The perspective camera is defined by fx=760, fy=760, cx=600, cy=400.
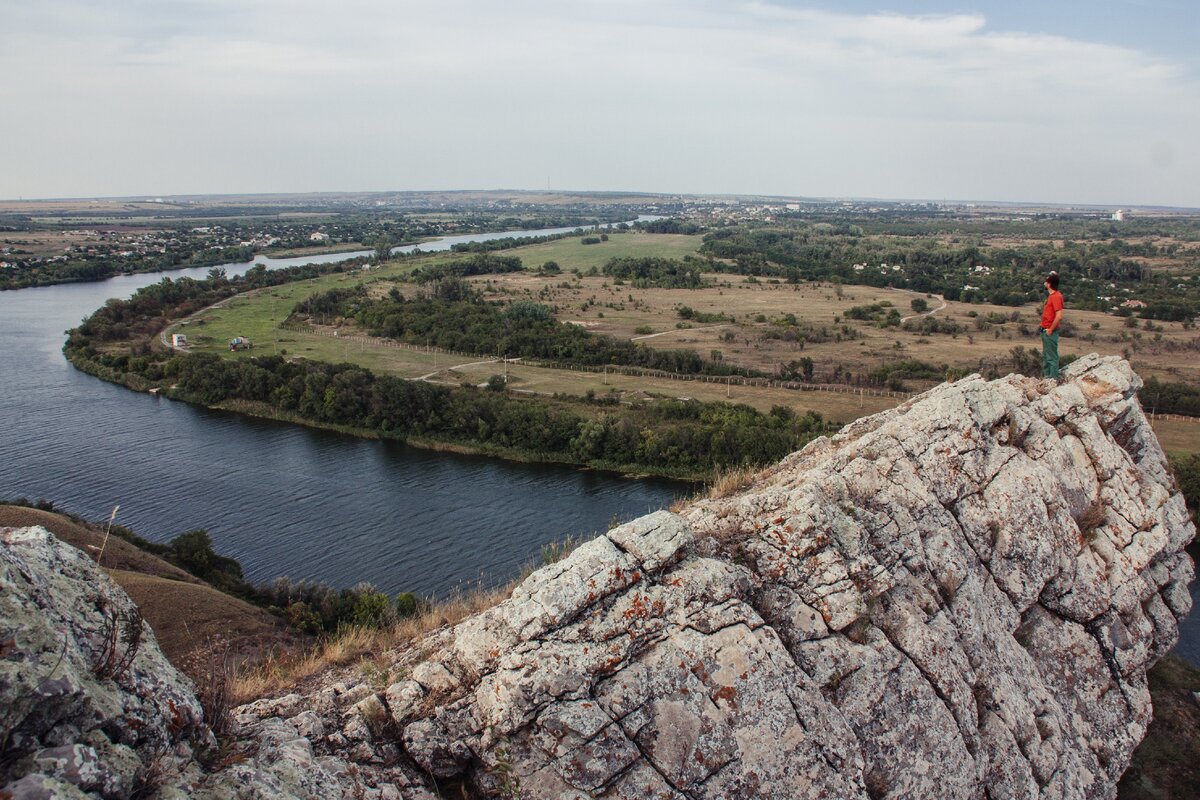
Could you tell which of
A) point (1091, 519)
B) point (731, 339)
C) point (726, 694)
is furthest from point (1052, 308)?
point (731, 339)

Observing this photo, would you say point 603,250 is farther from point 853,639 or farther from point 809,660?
point 809,660

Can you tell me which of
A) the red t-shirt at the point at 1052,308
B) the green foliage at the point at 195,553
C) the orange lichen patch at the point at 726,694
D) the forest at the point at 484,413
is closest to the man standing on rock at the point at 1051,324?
the red t-shirt at the point at 1052,308

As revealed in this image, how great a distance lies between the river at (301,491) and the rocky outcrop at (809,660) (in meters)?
16.4

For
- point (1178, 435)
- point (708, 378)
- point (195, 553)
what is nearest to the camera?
point (195, 553)

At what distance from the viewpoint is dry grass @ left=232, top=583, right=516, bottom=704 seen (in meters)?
7.50

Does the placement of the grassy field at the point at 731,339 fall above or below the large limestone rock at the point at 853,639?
below

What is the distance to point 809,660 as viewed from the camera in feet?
22.9

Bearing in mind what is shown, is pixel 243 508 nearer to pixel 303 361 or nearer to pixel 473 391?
pixel 473 391

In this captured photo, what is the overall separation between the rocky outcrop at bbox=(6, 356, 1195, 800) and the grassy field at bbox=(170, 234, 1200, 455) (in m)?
33.3

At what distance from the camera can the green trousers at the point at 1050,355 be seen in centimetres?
1286

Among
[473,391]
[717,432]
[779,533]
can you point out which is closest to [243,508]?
[473,391]

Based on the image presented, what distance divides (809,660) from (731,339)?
56.6 meters

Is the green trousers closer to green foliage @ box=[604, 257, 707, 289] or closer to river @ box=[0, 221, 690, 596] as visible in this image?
river @ box=[0, 221, 690, 596]

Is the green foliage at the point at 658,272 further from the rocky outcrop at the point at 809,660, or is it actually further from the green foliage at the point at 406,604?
the rocky outcrop at the point at 809,660
